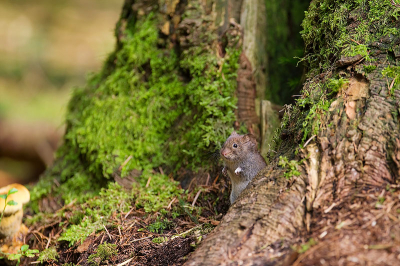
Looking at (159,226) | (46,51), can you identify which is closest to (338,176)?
(159,226)

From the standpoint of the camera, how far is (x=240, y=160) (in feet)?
13.4

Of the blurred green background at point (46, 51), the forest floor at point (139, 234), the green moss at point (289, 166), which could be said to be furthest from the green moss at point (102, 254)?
the blurred green background at point (46, 51)

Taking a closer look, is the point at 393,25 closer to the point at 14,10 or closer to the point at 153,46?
the point at 153,46

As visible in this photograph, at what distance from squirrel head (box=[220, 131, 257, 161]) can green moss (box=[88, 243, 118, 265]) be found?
1.65 m

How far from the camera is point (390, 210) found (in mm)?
2254

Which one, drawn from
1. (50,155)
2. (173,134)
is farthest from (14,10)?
(173,134)

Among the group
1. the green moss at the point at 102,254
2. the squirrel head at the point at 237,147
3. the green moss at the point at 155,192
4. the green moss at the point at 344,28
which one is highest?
the green moss at the point at 344,28

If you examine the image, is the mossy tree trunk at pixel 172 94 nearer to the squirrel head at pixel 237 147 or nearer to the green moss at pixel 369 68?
the squirrel head at pixel 237 147

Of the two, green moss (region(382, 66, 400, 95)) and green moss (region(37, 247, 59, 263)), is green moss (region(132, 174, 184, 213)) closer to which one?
green moss (region(37, 247, 59, 263))

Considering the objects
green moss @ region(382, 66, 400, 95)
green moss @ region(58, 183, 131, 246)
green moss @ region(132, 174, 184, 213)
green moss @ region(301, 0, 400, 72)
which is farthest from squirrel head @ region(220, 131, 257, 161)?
green moss @ region(382, 66, 400, 95)

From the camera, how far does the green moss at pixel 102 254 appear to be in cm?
334

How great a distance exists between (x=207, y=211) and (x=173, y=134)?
133 cm

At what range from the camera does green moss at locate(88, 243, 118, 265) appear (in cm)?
334

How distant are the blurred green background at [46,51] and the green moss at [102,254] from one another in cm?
888
